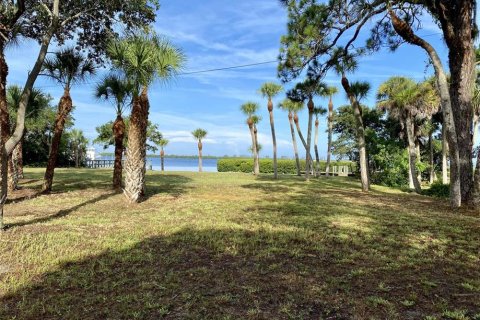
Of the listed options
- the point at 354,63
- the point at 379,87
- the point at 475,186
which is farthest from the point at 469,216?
the point at 379,87

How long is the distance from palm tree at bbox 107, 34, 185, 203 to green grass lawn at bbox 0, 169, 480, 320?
2186 mm

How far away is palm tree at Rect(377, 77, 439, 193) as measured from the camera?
755 inches

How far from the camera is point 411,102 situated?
20.7 meters

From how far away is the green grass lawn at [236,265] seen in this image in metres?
3.58

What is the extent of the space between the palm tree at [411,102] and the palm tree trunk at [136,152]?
46.3 ft

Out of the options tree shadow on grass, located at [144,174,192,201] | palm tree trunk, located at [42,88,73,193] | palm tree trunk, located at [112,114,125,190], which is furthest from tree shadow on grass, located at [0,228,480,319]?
palm tree trunk, located at [112,114,125,190]

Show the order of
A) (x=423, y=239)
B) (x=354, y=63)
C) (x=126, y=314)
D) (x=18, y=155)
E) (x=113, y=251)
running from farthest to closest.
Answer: (x=354, y=63), (x=18, y=155), (x=423, y=239), (x=113, y=251), (x=126, y=314)

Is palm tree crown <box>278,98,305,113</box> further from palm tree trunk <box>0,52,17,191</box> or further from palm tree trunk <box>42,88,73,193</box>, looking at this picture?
palm tree trunk <box>0,52,17,191</box>

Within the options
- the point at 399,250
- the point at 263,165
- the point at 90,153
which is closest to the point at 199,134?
the point at 263,165

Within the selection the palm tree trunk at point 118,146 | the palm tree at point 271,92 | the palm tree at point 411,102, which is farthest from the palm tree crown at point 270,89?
the palm tree trunk at point 118,146

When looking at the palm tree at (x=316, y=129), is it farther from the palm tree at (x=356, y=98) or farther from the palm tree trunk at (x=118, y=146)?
the palm tree trunk at (x=118, y=146)

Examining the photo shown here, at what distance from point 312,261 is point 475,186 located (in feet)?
24.7

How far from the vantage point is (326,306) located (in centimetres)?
359

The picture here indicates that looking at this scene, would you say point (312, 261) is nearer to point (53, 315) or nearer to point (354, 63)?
point (53, 315)
